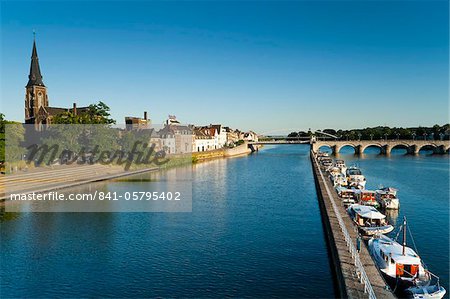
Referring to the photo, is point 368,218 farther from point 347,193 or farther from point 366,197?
point 347,193

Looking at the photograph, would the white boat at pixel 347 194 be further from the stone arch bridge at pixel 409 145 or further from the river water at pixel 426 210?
the stone arch bridge at pixel 409 145

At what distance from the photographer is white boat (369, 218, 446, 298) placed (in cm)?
1551

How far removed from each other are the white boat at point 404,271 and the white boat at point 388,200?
1537cm

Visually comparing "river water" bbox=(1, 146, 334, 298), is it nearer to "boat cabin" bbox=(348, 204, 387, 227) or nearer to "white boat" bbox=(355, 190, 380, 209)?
"boat cabin" bbox=(348, 204, 387, 227)

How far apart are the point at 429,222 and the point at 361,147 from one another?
8389 cm

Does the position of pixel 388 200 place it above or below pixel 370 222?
above

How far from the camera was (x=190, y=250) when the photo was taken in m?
21.9

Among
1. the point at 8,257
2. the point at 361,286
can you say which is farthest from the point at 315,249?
the point at 8,257

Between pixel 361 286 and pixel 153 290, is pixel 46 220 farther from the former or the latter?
pixel 361 286

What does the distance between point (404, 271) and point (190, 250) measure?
1123cm

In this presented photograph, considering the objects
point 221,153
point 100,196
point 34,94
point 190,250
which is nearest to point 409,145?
point 221,153

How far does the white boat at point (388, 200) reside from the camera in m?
33.1

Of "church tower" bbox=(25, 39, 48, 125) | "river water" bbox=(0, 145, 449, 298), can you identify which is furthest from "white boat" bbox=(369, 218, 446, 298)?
"church tower" bbox=(25, 39, 48, 125)

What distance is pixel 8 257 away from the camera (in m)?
20.9
